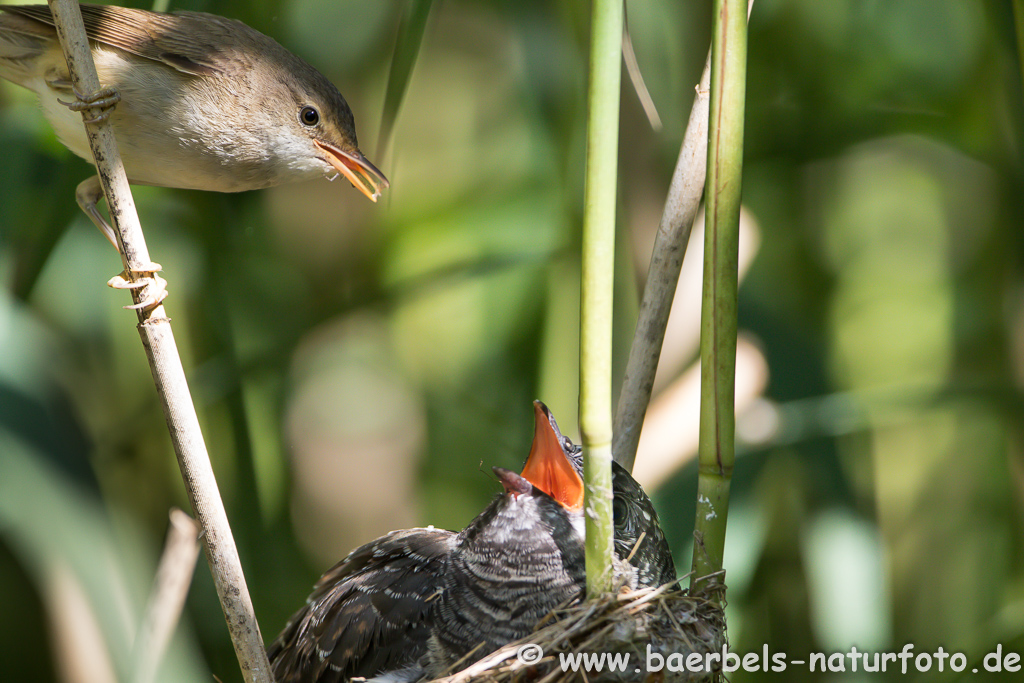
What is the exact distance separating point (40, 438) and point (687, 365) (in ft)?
4.86

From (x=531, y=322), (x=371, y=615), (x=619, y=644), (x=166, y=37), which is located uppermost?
(x=166, y=37)

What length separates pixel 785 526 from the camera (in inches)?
69.3

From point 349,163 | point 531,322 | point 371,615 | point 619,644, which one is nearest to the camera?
point 619,644

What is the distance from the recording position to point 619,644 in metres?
0.80

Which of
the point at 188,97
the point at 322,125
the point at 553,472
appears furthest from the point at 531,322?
the point at 188,97

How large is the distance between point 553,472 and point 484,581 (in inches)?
7.3

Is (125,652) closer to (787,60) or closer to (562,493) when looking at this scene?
(562,493)

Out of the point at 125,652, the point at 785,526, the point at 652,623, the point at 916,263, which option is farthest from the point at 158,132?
the point at 916,263

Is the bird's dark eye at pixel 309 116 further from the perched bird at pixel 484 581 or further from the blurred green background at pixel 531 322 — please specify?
the blurred green background at pixel 531 322

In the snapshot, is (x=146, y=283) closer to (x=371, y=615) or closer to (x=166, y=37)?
(x=166, y=37)

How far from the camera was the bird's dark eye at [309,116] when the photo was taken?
1.00 m

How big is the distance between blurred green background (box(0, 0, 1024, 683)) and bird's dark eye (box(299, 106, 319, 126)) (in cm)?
79

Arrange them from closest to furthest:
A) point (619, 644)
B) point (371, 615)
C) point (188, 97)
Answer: point (619, 644)
point (188, 97)
point (371, 615)

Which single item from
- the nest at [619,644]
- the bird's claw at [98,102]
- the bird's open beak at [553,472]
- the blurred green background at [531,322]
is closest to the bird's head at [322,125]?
the bird's claw at [98,102]
